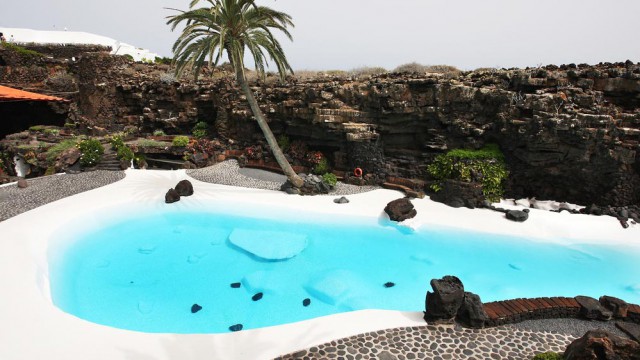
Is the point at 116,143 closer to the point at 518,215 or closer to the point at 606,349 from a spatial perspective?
the point at 518,215

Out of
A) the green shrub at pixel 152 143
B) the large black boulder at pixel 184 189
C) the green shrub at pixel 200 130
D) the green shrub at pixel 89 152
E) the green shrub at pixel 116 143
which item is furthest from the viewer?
the green shrub at pixel 200 130

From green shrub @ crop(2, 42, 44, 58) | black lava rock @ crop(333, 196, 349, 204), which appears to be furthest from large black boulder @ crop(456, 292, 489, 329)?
green shrub @ crop(2, 42, 44, 58)

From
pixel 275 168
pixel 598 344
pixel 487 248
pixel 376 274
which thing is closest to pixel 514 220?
pixel 487 248

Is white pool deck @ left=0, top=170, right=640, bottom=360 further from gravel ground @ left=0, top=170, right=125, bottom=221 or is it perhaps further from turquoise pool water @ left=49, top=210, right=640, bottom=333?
turquoise pool water @ left=49, top=210, right=640, bottom=333

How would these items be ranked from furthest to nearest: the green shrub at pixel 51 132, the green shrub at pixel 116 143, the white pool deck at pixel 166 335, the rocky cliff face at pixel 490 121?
1. the green shrub at pixel 51 132
2. the green shrub at pixel 116 143
3. the rocky cliff face at pixel 490 121
4. the white pool deck at pixel 166 335

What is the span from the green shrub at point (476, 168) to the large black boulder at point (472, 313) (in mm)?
9217

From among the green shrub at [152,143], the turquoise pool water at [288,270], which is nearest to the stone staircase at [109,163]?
the green shrub at [152,143]

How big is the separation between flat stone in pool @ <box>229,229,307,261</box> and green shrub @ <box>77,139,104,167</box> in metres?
11.8

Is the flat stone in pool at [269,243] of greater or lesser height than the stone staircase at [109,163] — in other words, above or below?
below

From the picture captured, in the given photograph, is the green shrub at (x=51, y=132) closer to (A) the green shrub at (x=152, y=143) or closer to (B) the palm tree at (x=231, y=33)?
(A) the green shrub at (x=152, y=143)

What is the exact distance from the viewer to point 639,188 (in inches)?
550

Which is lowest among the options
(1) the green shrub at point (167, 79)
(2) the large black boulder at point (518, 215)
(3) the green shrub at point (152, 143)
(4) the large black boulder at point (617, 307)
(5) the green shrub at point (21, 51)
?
(2) the large black boulder at point (518, 215)

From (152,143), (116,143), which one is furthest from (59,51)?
(152,143)

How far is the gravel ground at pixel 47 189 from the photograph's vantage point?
1339 centimetres
